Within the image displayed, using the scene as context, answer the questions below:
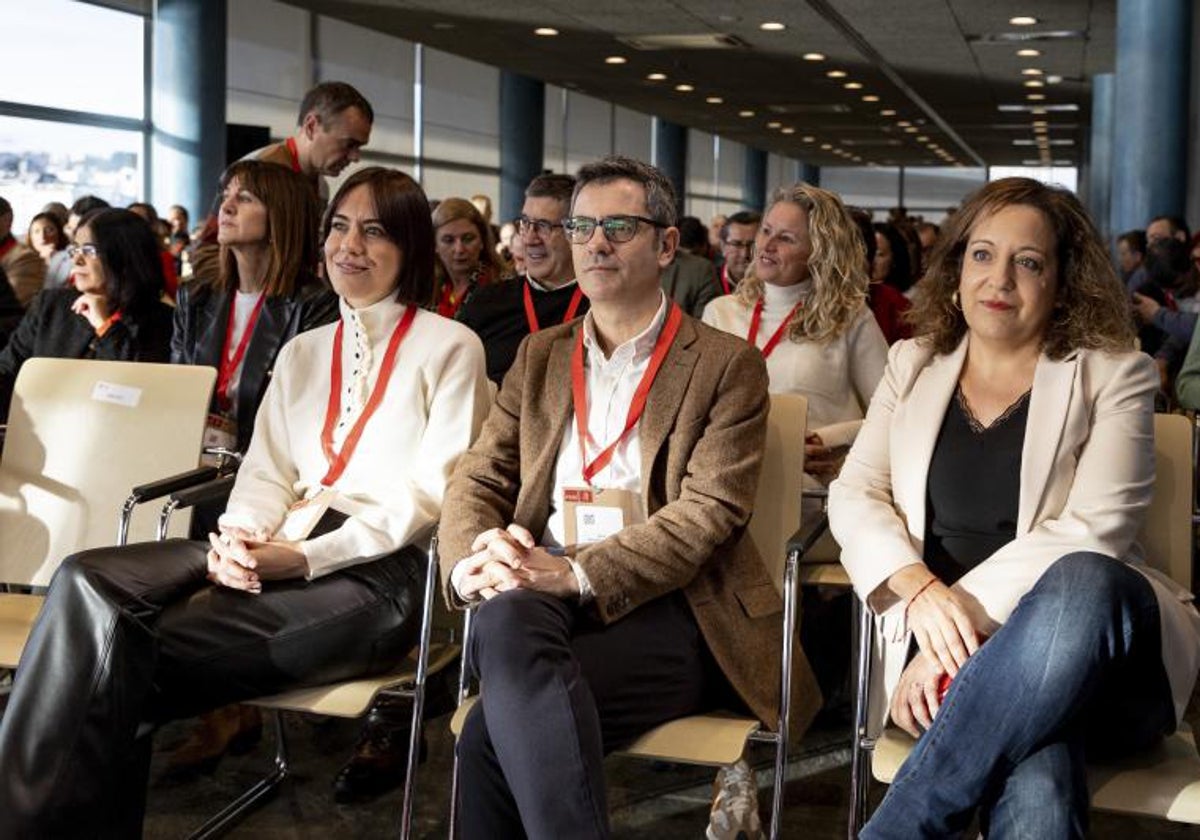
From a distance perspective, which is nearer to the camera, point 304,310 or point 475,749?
point 475,749

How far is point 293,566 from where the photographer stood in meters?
2.83

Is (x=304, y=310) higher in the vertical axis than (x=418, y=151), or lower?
lower

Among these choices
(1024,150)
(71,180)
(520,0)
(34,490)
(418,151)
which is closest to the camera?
(34,490)

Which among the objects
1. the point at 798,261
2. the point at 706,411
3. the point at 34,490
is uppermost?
the point at 798,261

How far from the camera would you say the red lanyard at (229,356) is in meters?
3.76

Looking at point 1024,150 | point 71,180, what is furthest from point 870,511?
point 1024,150

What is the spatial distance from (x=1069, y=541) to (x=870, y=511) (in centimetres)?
37

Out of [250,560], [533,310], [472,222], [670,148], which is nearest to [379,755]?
[250,560]

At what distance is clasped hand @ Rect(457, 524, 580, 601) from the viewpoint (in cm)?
256

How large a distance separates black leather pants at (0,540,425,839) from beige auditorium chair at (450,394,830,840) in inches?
9.5

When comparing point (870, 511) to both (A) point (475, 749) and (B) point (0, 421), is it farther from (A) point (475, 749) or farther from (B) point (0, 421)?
(B) point (0, 421)

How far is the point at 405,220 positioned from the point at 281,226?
0.70 m

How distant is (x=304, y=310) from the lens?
371 cm

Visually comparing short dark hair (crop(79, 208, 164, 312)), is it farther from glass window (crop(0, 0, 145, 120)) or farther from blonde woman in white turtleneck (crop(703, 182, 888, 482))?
glass window (crop(0, 0, 145, 120))
